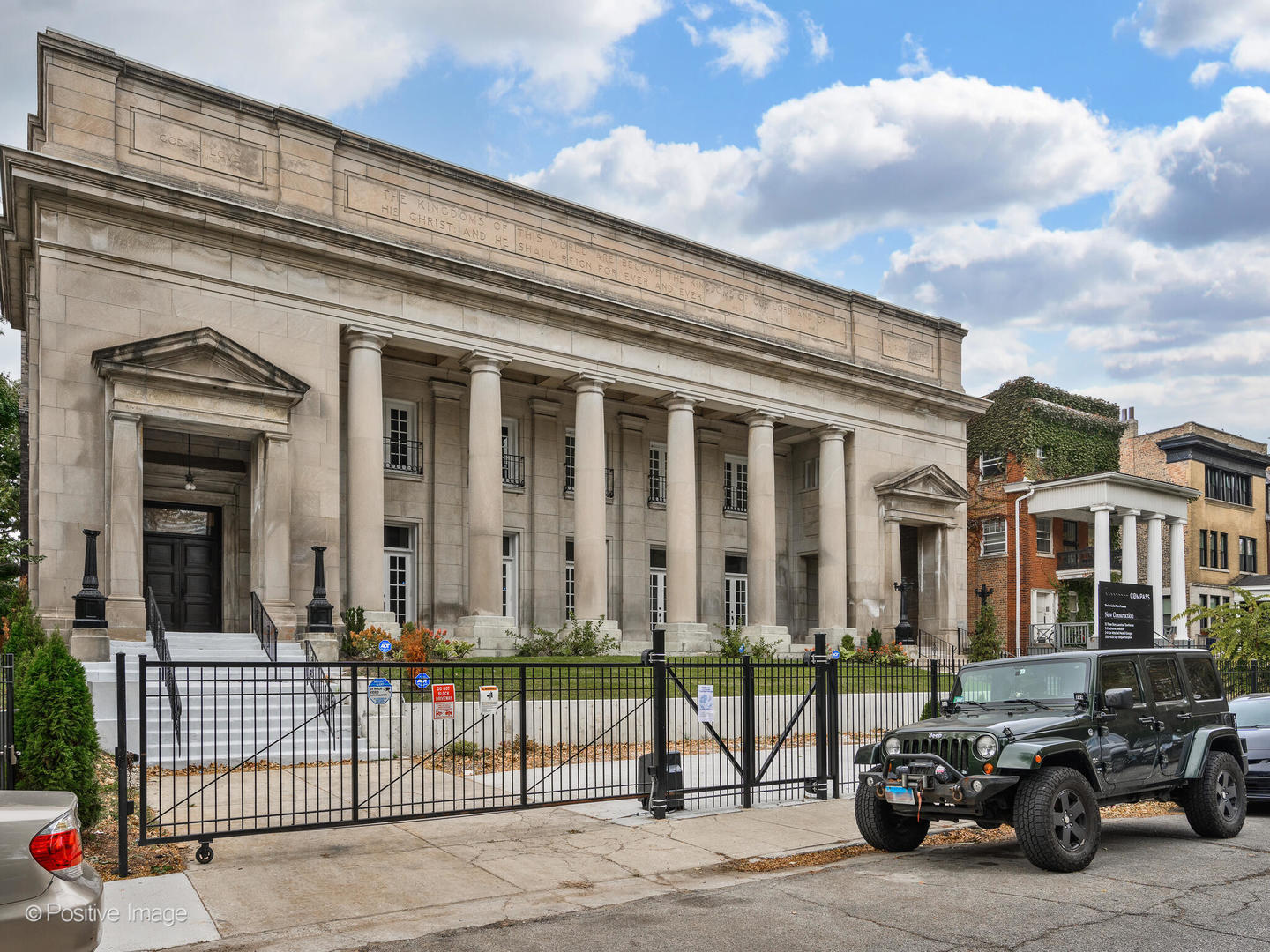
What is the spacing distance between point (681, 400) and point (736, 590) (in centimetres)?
875

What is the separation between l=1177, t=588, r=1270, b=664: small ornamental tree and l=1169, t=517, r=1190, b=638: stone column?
73.1 feet

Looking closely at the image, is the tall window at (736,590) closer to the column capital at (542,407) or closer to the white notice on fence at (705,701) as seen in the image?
the column capital at (542,407)

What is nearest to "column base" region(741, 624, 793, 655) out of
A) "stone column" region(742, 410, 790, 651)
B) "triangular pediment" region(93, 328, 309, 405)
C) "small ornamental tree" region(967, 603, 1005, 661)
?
"stone column" region(742, 410, 790, 651)

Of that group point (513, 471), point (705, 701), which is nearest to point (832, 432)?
point (513, 471)

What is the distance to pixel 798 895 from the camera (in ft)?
29.2

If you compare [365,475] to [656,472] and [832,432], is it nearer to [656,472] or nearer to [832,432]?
[656,472]

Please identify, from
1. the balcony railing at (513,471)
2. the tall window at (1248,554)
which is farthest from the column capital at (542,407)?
the tall window at (1248,554)

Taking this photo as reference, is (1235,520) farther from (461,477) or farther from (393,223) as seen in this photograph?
(393,223)

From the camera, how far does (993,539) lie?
151 ft

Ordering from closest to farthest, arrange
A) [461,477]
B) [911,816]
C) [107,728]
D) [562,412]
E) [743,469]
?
[911,816] → [107,728] → [461,477] → [562,412] → [743,469]

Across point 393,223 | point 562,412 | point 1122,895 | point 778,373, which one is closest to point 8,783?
point 1122,895

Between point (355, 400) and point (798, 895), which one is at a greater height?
point (355, 400)

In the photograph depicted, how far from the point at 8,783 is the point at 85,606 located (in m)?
11.3

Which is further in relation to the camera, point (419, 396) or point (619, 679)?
point (419, 396)
